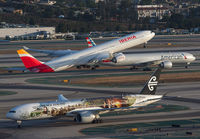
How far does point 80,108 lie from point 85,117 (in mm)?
1348

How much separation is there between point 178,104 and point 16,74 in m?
48.3

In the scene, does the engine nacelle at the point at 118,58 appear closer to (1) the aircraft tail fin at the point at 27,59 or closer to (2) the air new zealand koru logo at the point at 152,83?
(1) the aircraft tail fin at the point at 27,59

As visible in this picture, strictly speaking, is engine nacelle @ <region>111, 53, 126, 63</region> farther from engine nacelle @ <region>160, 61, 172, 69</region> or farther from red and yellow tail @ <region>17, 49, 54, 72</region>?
red and yellow tail @ <region>17, 49, 54, 72</region>

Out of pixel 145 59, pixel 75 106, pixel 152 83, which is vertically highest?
pixel 152 83

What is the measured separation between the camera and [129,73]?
10381cm

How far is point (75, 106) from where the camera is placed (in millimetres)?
56062

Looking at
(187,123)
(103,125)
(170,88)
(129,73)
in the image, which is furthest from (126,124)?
(129,73)

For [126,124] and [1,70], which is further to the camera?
[1,70]

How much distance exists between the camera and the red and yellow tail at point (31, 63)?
87.2 m

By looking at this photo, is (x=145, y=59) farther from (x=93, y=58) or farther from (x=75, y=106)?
(x=75, y=106)

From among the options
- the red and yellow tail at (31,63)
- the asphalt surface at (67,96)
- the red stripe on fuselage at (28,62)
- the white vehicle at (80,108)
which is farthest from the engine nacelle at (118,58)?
the white vehicle at (80,108)

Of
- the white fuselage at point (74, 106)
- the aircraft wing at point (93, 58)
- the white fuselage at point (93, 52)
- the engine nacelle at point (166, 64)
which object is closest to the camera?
the white fuselage at point (74, 106)

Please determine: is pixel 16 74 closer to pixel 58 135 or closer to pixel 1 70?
pixel 1 70

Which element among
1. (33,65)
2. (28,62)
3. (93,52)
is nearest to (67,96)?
(28,62)
